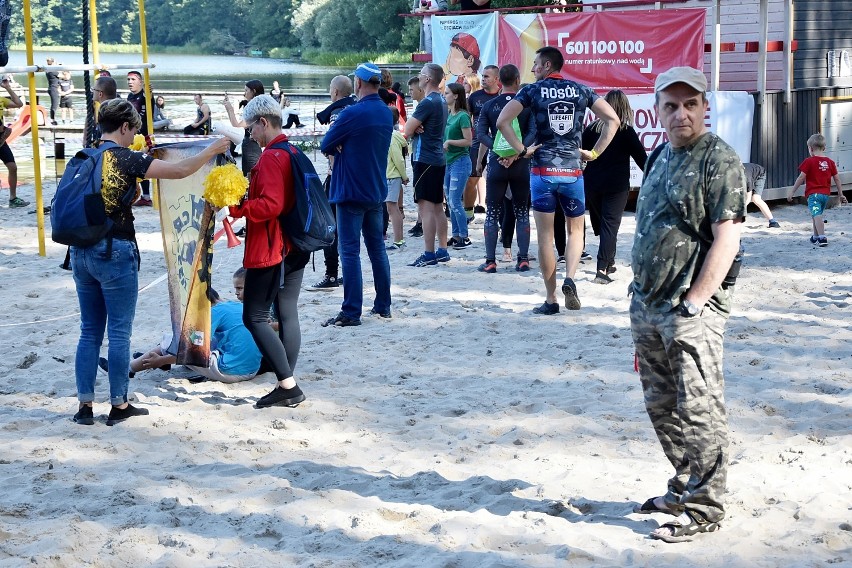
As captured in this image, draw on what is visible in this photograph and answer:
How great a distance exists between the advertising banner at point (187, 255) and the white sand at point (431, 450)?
0.32m

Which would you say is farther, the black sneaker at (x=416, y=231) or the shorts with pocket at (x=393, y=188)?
the black sneaker at (x=416, y=231)

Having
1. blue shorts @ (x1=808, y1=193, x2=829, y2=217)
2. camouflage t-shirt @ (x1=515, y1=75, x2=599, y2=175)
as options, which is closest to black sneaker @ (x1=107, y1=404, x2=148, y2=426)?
camouflage t-shirt @ (x1=515, y1=75, x2=599, y2=175)

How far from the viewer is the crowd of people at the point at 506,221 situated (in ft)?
13.0

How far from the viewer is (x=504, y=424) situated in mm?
5641

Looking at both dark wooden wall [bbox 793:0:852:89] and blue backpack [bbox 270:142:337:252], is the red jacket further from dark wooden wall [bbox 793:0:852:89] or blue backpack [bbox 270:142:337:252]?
dark wooden wall [bbox 793:0:852:89]

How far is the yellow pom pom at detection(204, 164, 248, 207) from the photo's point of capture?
5699 mm

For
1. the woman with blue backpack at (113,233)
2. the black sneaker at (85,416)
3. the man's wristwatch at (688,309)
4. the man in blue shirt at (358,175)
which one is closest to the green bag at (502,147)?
the man in blue shirt at (358,175)

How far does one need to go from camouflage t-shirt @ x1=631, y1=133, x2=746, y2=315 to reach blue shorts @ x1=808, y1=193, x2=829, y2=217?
23.4 ft

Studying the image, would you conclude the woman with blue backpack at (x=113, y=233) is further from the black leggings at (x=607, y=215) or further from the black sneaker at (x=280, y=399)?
the black leggings at (x=607, y=215)

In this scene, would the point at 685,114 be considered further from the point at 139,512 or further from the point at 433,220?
the point at 433,220

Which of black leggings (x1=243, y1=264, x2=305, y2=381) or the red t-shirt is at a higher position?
the red t-shirt

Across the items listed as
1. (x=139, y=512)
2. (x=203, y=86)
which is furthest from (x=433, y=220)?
(x=203, y=86)

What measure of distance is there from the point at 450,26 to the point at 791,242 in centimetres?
650

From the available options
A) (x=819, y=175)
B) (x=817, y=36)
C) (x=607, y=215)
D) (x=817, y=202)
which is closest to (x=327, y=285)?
(x=607, y=215)
